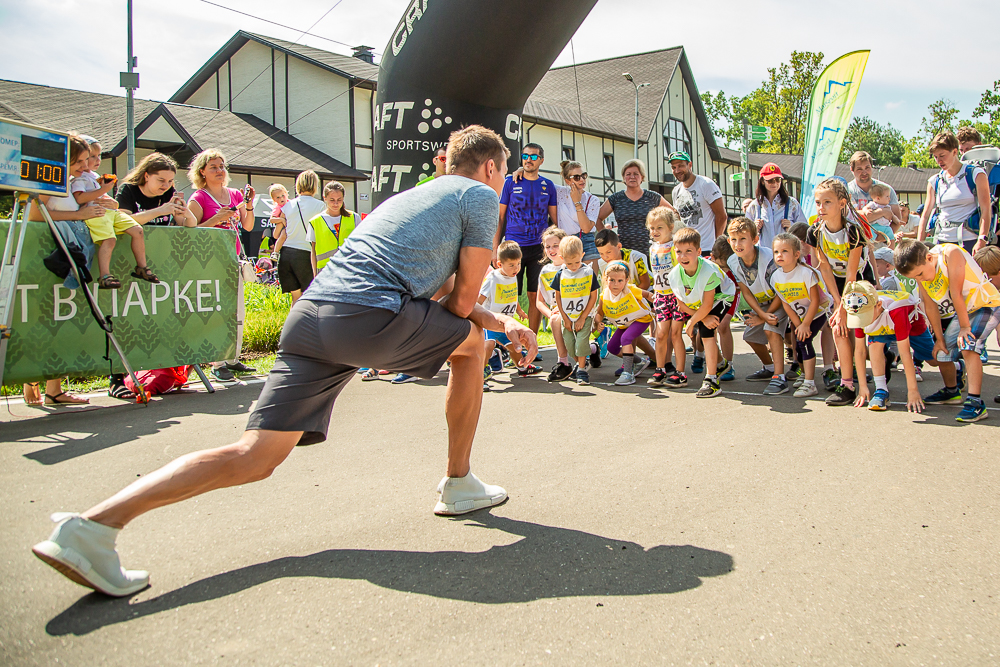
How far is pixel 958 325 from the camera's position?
17.6 feet

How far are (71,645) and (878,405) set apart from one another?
17.0 ft

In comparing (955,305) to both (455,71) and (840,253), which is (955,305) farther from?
(455,71)

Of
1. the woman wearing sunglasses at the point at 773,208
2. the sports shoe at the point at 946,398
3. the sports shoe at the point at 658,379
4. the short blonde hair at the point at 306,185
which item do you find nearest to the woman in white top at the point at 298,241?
the short blonde hair at the point at 306,185

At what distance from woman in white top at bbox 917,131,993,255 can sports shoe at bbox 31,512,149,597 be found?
721cm

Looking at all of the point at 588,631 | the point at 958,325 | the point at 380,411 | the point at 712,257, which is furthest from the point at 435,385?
the point at 588,631

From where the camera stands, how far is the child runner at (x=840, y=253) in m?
5.72

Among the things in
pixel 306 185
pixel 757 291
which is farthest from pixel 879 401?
pixel 306 185

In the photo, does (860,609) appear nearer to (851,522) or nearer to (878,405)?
(851,522)

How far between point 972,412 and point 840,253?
166 centimetres

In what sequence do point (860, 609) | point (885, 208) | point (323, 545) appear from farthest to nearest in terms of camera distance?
point (885, 208), point (323, 545), point (860, 609)

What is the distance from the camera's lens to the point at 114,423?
526 centimetres

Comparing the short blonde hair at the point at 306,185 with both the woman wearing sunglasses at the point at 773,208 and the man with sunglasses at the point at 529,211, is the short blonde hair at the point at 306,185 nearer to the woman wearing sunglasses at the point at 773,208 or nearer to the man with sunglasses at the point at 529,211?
the man with sunglasses at the point at 529,211

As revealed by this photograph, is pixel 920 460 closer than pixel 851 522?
No

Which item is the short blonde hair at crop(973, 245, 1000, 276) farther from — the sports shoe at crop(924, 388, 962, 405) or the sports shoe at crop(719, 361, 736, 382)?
the sports shoe at crop(719, 361, 736, 382)
